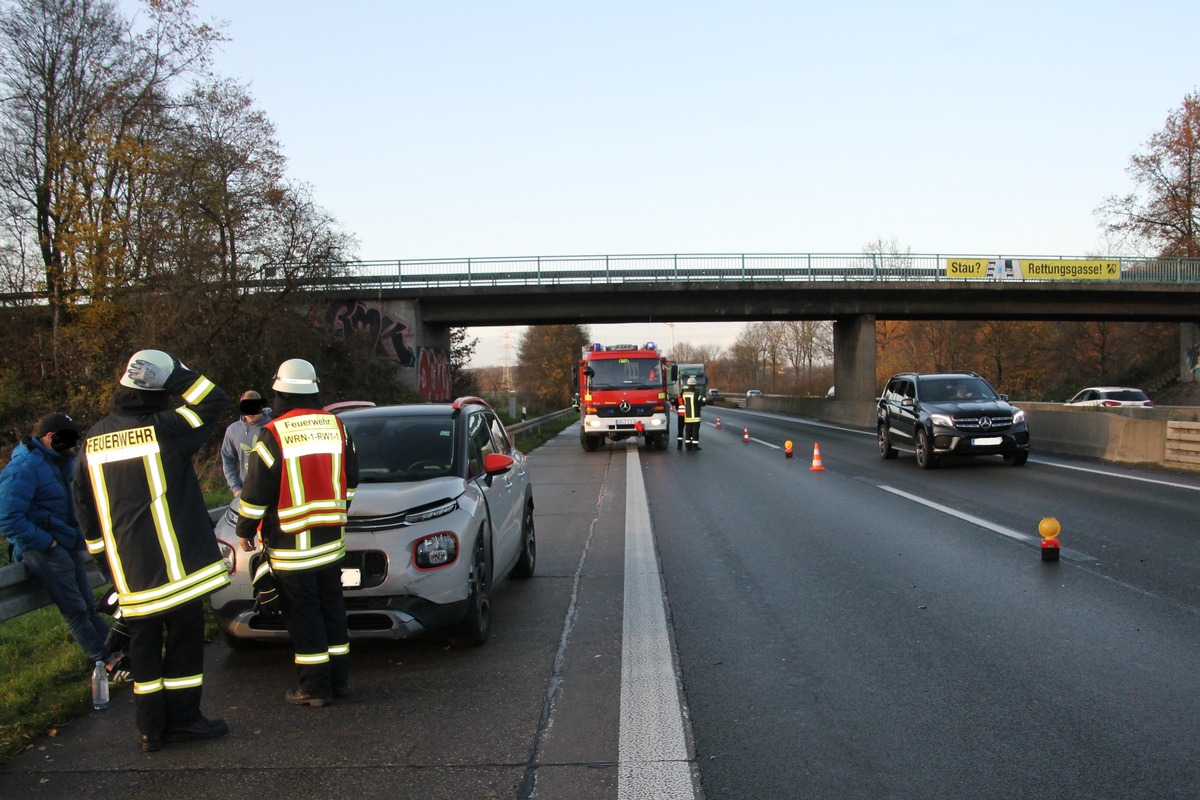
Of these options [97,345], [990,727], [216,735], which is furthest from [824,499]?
[97,345]

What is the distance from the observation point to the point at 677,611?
6824 mm

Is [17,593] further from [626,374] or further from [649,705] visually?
[626,374]

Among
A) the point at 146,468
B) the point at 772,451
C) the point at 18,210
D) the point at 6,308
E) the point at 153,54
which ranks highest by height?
the point at 153,54

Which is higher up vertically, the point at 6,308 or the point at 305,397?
the point at 6,308

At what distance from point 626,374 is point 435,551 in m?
20.0

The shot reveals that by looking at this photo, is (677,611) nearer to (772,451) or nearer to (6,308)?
(772,451)

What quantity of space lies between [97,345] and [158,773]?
2459 cm

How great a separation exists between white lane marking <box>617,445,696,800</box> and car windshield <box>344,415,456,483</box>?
1.73 metres

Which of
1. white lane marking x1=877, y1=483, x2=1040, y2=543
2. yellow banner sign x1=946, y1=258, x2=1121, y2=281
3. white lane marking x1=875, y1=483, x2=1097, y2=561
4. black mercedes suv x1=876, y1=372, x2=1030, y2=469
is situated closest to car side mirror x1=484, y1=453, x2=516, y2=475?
white lane marking x1=875, y1=483, x2=1097, y2=561

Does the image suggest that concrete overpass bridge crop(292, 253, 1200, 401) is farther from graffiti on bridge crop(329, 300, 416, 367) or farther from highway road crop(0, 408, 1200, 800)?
highway road crop(0, 408, 1200, 800)

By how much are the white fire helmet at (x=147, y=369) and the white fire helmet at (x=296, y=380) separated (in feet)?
2.13

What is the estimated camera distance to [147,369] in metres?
4.37

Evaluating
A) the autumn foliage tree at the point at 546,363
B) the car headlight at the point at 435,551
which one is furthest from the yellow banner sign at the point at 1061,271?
the autumn foliage tree at the point at 546,363

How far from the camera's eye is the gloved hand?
434 centimetres
